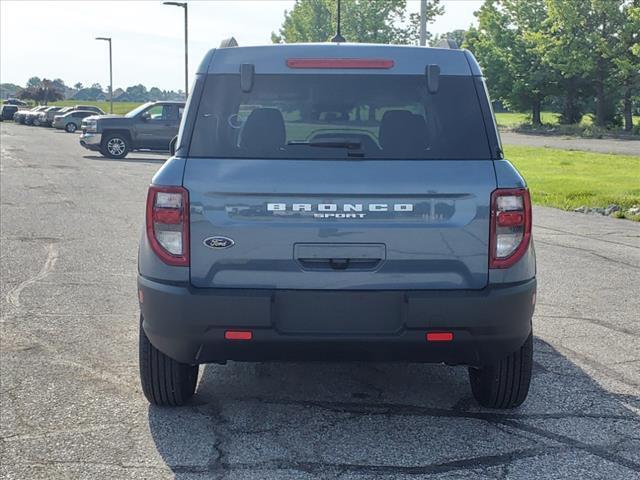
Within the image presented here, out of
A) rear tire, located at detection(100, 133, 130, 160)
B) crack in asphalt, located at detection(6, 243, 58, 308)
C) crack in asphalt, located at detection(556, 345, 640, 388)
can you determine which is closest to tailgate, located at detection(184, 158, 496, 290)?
crack in asphalt, located at detection(556, 345, 640, 388)

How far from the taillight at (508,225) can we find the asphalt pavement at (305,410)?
95cm

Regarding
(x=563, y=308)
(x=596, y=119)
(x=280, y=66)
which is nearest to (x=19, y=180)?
(x=563, y=308)

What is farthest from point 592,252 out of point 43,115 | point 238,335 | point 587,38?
point 43,115

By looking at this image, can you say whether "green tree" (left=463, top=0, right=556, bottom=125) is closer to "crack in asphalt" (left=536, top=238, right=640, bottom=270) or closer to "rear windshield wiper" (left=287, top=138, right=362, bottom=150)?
"crack in asphalt" (left=536, top=238, right=640, bottom=270)

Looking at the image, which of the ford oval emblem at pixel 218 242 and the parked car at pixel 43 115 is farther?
the parked car at pixel 43 115

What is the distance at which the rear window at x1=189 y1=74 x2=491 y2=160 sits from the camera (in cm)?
408

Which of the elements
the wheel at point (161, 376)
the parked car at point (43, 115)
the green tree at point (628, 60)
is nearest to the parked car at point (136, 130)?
the wheel at point (161, 376)

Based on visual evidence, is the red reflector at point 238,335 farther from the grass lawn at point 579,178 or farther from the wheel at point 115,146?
the wheel at point 115,146

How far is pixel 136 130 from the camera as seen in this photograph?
28.7 m

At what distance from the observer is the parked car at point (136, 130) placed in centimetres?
2869

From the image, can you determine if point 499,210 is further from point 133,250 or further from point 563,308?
point 133,250

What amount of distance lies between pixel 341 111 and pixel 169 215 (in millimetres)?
1127

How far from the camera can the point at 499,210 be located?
397 centimetres

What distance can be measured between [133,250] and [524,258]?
22.5 ft
